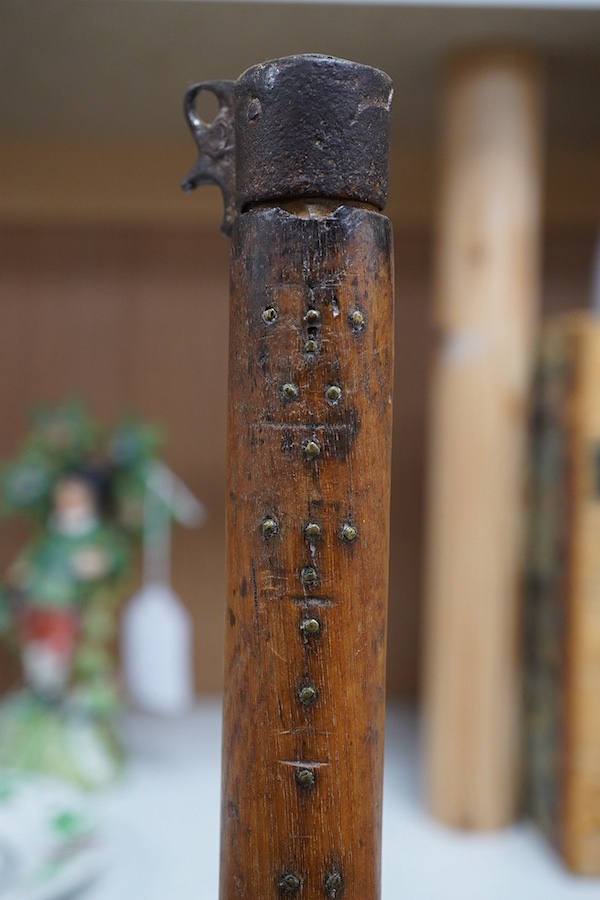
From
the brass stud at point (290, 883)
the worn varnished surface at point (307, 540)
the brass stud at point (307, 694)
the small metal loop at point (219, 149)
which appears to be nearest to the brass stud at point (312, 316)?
the worn varnished surface at point (307, 540)

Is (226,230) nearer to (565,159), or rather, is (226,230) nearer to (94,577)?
(94,577)

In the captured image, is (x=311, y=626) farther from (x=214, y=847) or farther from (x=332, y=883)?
(x=214, y=847)

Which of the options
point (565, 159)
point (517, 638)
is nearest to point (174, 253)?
point (565, 159)

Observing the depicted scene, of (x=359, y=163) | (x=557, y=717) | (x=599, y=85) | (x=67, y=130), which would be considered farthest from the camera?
(x=67, y=130)

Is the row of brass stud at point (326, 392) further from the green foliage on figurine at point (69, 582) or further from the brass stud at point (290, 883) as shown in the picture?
the green foliage on figurine at point (69, 582)

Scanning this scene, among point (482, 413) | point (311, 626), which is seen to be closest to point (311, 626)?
point (311, 626)

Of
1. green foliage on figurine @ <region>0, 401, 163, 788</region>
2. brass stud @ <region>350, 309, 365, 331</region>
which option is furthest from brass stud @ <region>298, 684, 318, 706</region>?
green foliage on figurine @ <region>0, 401, 163, 788</region>
